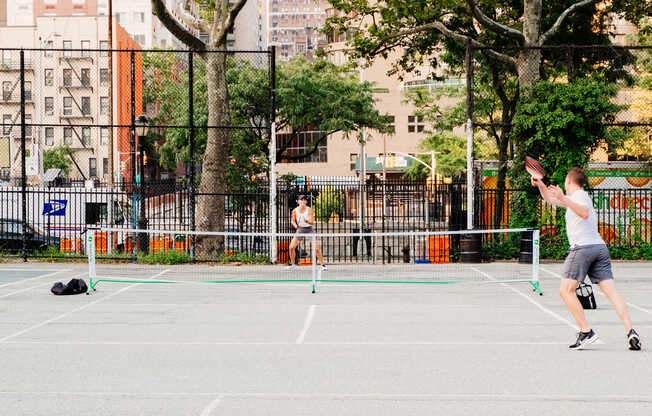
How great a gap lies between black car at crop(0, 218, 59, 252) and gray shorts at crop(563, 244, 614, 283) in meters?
16.6

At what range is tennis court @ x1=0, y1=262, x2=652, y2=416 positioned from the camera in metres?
7.08

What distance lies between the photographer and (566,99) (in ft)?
67.4

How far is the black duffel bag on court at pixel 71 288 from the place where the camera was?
14938 millimetres

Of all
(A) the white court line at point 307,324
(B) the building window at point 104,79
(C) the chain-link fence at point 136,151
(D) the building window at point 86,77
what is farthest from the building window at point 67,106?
(A) the white court line at point 307,324

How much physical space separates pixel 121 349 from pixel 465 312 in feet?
18.1

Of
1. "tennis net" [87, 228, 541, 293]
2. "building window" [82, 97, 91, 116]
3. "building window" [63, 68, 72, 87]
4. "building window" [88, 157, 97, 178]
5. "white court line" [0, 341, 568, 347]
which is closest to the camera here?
"white court line" [0, 341, 568, 347]

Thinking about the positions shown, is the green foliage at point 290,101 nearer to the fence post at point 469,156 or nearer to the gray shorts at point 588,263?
the fence post at point 469,156

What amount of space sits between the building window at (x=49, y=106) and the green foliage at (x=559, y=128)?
61933 mm

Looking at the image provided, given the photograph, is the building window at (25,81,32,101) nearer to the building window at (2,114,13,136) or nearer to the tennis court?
the building window at (2,114,13,136)

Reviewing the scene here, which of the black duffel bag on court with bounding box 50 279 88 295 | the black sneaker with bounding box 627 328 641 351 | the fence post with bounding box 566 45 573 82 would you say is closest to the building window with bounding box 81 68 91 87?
the fence post with bounding box 566 45 573 82

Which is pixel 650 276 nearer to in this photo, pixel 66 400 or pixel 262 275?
pixel 262 275

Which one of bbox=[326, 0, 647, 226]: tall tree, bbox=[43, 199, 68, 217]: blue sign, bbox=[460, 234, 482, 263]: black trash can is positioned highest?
bbox=[326, 0, 647, 226]: tall tree

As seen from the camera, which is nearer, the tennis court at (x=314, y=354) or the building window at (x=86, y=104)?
the tennis court at (x=314, y=354)

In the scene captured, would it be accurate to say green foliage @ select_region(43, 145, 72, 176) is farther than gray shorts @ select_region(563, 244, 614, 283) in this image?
Yes
